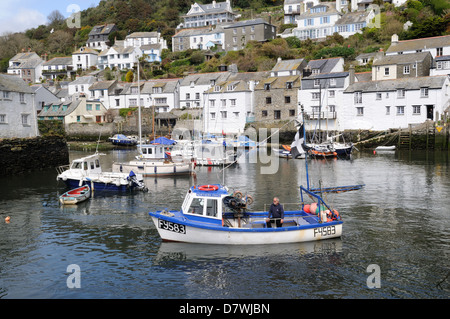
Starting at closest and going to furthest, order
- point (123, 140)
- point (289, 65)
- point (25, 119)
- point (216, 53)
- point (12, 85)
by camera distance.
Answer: point (12, 85) < point (25, 119) < point (123, 140) < point (289, 65) < point (216, 53)

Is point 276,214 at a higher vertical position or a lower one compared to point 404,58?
lower

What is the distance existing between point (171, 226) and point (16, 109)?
3281 centimetres

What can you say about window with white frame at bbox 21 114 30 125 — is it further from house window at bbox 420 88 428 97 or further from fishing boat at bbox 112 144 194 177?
house window at bbox 420 88 428 97

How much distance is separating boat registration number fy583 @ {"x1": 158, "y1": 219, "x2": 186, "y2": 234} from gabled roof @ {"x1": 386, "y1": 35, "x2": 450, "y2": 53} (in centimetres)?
6352

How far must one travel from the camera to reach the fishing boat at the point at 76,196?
28.3 metres

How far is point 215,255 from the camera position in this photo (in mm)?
18266

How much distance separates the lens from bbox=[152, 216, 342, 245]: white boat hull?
1889 cm

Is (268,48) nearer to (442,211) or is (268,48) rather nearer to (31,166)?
(31,166)

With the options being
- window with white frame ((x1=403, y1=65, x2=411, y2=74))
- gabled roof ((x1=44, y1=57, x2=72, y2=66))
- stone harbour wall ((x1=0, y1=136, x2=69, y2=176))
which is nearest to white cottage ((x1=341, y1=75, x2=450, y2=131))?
window with white frame ((x1=403, y1=65, x2=411, y2=74))

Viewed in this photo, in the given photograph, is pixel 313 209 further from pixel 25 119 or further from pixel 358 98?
pixel 358 98

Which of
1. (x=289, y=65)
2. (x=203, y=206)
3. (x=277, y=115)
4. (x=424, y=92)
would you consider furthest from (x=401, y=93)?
(x=203, y=206)

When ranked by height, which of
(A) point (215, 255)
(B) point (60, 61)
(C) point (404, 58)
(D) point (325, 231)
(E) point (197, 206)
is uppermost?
(B) point (60, 61)

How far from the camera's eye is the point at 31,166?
141 feet

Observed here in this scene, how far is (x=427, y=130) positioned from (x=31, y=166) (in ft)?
157
